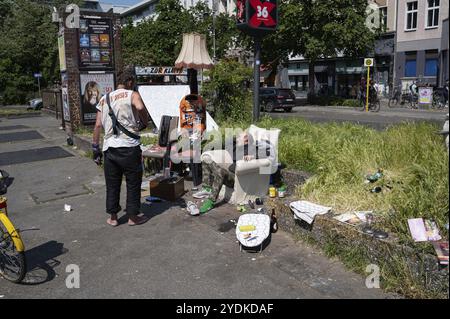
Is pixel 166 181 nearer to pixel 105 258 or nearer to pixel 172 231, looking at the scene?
pixel 172 231

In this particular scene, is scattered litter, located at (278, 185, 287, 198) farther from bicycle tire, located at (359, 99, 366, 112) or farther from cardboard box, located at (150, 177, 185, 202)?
bicycle tire, located at (359, 99, 366, 112)

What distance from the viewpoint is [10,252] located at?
4113mm

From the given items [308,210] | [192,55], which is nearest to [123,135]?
[308,210]

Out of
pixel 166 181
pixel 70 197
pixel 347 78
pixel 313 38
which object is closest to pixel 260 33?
pixel 166 181

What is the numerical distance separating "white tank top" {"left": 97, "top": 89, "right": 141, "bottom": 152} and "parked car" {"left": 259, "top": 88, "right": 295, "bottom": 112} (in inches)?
813

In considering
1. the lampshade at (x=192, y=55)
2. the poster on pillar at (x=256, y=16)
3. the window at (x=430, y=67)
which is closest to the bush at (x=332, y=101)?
the window at (x=430, y=67)

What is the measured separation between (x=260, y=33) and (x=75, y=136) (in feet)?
21.6

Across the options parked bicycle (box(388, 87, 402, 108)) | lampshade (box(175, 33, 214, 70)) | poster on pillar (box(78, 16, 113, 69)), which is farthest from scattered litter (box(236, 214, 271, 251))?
parked bicycle (box(388, 87, 402, 108))

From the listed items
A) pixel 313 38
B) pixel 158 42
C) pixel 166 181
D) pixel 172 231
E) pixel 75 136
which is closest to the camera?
pixel 172 231

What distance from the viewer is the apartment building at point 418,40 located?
30464mm

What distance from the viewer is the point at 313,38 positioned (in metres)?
27.7

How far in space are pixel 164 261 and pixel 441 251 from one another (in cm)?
263

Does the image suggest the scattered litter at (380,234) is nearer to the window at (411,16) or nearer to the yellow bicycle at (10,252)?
the yellow bicycle at (10,252)
